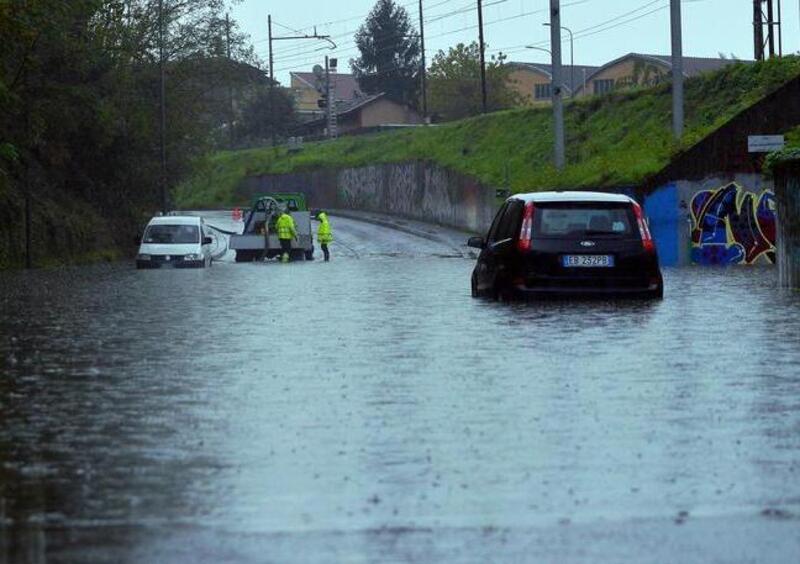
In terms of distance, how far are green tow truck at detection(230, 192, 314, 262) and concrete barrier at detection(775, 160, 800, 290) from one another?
103 ft

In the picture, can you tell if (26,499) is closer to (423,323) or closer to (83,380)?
(83,380)

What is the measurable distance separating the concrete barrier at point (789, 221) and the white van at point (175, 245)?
24.1 meters

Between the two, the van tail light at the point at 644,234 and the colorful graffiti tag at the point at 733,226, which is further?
the colorful graffiti tag at the point at 733,226

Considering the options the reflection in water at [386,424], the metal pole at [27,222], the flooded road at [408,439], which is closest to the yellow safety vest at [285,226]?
the metal pole at [27,222]

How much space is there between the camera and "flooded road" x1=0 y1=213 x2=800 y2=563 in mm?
7543

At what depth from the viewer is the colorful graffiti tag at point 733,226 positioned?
41.8 m

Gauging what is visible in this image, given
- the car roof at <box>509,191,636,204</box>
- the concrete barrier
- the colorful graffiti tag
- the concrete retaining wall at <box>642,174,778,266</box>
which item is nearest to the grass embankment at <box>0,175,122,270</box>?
the concrete retaining wall at <box>642,174,778,266</box>

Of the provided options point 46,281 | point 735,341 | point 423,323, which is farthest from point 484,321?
point 46,281

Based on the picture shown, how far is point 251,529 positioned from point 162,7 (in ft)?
222

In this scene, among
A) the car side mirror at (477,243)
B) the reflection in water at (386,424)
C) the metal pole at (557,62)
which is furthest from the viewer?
the metal pole at (557,62)

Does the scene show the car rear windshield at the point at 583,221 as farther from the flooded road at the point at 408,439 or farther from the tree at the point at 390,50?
the tree at the point at 390,50

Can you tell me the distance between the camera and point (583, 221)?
22875mm

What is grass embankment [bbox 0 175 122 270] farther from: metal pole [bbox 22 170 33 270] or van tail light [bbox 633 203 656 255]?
van tail light [bbox 633 203 656 255]

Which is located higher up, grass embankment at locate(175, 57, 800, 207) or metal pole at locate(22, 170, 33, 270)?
grass embankment at locate(175, 57, 800, 207)
